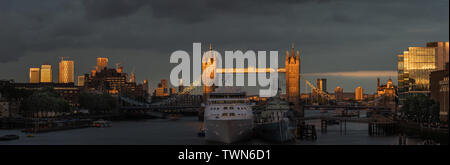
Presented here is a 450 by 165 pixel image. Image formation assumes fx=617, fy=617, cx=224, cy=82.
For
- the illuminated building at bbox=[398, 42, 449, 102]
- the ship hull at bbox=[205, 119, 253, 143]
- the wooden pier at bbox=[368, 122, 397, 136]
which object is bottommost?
the wooden pier at bbox=[368, 122, 397, 136]

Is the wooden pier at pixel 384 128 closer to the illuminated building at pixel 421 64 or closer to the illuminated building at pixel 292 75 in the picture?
the illuminated building at pixel 421 64

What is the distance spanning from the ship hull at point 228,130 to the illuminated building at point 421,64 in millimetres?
57354

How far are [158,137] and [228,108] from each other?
60.1 ft

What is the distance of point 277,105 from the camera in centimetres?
8019

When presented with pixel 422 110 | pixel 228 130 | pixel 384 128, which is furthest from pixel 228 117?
pixel 422 110

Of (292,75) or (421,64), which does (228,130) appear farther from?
(292,75)

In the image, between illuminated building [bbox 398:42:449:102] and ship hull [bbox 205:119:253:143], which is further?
illuminated building [bbox 398:42:449:102]

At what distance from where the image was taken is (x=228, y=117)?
57.7 m

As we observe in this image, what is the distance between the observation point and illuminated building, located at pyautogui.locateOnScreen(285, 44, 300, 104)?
167375mm

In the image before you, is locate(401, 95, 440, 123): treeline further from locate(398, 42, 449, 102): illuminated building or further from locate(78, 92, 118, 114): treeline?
locate(78, 92, 118, 114): treeline

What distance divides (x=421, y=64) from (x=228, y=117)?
213 ft

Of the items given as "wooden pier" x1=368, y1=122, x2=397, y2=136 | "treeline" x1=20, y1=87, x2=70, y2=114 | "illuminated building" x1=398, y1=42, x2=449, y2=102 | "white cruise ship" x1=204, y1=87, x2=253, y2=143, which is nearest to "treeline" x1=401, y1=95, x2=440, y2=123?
"wooden pier" x1=368, y1=122, x2=397, y2=136

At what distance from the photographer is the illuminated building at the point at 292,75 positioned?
549ft
